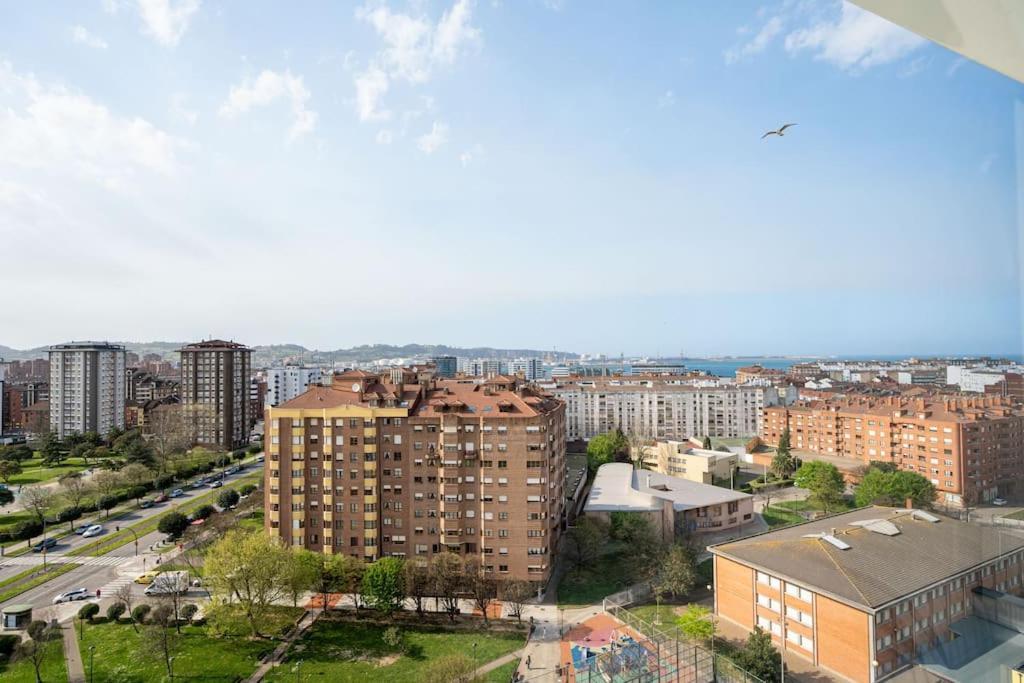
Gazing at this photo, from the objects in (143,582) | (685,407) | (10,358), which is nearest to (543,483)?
(143,582)

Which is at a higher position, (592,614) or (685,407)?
(685,407)

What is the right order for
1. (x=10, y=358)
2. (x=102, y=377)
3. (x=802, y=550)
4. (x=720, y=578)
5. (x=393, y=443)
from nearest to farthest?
(x=802, y=550) → (x=720, y=578) → (x=393, y=443) → (x=102, y=377) → (x=10, y=358)

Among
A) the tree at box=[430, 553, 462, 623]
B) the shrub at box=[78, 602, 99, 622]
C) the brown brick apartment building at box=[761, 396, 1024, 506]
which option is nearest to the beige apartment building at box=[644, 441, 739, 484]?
the brown brick apartment building at box=[761, 396, 1024, 506]

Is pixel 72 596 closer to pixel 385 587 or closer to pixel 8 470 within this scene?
pixel 385 587

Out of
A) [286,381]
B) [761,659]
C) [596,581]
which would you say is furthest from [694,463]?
[286,381]

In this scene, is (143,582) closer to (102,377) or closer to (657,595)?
(657,595)
